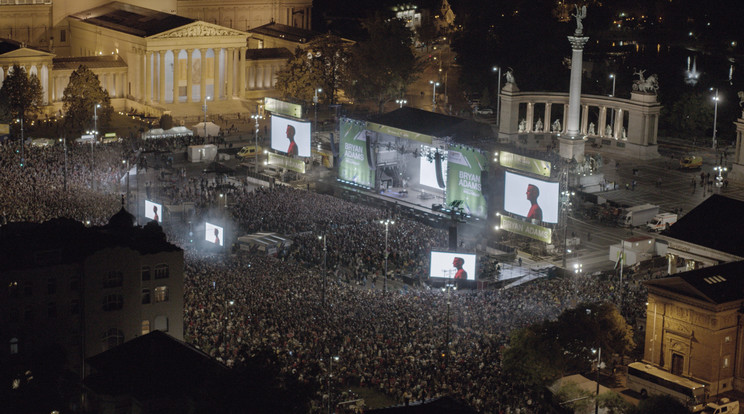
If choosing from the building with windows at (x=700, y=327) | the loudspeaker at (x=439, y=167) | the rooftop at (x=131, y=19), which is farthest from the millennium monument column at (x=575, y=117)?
the rooftop at (x=131, y=19)

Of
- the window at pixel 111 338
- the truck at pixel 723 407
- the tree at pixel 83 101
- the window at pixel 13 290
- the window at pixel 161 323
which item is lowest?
the truck at pixel 723 407

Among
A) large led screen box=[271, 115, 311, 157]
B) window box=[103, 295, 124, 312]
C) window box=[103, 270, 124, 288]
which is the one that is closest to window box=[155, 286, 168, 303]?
window box=[103, 295, 124, 312]

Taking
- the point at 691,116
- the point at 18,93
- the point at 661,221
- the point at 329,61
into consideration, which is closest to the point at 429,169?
the point at 661,221

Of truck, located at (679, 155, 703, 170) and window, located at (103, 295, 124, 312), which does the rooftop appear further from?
window, located at (103, 295, 124, 312)

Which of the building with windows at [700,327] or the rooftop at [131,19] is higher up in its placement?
the rooftop at [131,19]

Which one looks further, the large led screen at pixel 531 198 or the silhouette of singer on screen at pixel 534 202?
the silhouette of singer on screen at pixel 534 202

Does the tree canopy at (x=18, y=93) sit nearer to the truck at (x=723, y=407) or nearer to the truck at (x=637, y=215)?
the truck at (x=637, y=215)

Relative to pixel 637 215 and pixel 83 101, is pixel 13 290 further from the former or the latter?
pixel 83 101
